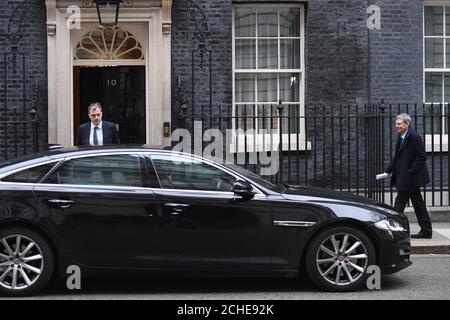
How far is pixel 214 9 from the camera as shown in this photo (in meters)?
13.0

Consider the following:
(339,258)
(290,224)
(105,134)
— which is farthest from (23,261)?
(105,134)

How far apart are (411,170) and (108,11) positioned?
5.67 metres

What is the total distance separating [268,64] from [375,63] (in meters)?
1.86

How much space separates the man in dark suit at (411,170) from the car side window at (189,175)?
11.6 feet

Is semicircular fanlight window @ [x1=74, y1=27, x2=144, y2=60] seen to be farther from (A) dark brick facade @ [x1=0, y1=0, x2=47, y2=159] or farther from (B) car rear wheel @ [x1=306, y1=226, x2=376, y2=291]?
(B) car rear wheel @ [x1=306, y1=226, x2=376, y2=291]

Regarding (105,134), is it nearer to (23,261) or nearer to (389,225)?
(23,261)

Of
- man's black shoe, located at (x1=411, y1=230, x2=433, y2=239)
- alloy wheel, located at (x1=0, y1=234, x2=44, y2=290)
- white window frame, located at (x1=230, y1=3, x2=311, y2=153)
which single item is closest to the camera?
alloy wheel, located at (x1=0, y1=234, x2=44, y2=290)

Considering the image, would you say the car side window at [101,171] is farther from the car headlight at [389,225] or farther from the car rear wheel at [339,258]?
the car headlight at [389,225]

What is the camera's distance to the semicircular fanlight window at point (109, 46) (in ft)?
43.5

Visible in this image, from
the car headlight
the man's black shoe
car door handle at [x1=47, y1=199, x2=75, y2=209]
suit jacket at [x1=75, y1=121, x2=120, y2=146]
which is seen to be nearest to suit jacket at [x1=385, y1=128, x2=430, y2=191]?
the man's black shoe

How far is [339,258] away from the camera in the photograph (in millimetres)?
7262

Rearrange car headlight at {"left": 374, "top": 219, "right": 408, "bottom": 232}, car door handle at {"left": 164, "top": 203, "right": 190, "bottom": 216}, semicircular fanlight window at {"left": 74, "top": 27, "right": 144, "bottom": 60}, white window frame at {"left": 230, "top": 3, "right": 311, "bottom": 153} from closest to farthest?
car door handle at {"left": 164, "top": 203, "right": 190, "bottom": 216} → car headlight at {"left": 374, "top": 219, "right": 408, "bottom": 232} → white window frame at {"left": 230, "top": 3, "right": 311, "bottom": 153} → semicircular fanlight window at {"left": 74, "top": 27, "right": 144, "bottom": 60}

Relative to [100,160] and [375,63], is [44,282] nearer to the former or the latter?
[100,160]

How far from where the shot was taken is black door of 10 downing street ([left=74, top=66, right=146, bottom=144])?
43.8 ft
